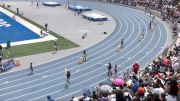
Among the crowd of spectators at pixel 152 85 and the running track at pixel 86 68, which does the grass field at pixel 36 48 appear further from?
the crowd of spectators at pixel 152 85

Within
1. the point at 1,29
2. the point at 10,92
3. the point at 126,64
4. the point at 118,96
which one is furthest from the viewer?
the point at 1,29

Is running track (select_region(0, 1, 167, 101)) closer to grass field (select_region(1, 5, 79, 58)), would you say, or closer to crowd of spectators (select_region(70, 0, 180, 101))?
grass field (select_region(1, 5, 79, 58))

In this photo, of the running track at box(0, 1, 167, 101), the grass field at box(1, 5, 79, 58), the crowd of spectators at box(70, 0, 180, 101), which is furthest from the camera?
the grass field at box(1, 5, 79, 58)

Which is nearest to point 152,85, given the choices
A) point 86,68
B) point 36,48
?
point 86,68

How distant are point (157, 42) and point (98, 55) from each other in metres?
7.23

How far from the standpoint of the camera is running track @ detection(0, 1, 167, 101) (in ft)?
82.3

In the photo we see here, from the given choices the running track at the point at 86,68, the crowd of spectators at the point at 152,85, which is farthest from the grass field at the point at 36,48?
the crowd of spectators at the point at 152,85

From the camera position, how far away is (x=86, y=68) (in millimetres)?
30375

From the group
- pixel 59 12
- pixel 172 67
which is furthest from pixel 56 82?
pixel 59 12

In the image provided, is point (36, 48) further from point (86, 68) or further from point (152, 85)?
point (152, 85)

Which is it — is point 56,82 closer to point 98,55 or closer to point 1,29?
point 98,55

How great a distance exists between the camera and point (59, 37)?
40344 mm

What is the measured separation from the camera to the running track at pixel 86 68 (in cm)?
2508

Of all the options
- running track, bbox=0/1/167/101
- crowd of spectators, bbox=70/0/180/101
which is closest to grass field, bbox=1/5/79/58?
running track, bbox=0/1/167/101
